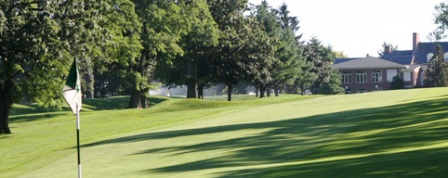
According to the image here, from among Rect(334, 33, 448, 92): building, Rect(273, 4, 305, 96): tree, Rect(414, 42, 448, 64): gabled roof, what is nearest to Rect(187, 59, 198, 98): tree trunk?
Rect(273, 4, 305, 96): tree

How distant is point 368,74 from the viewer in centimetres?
15162

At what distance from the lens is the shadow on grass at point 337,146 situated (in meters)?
16.3

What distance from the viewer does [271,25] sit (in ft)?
350

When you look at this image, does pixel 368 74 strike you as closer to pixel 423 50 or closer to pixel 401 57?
pixel 401 57

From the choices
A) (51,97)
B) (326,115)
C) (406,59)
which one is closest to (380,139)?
(326,115)

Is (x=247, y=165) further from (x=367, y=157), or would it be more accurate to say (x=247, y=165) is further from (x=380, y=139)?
(x=380, y=139)

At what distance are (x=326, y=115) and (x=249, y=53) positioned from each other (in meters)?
48.9

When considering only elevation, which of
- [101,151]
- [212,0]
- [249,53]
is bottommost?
[101,151]

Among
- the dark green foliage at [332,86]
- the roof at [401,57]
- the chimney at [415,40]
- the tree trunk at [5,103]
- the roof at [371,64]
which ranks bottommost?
the tree trunk at [5,103]

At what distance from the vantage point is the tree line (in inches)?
1634

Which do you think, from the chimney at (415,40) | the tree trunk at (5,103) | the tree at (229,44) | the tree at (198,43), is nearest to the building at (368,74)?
the chimney at (415,40)

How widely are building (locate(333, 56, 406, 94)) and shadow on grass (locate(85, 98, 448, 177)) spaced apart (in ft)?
382

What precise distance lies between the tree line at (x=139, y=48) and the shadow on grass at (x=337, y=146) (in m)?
12.3

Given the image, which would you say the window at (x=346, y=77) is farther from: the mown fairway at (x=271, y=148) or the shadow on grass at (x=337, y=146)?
the shadow on grass at (x=337, y=146)
